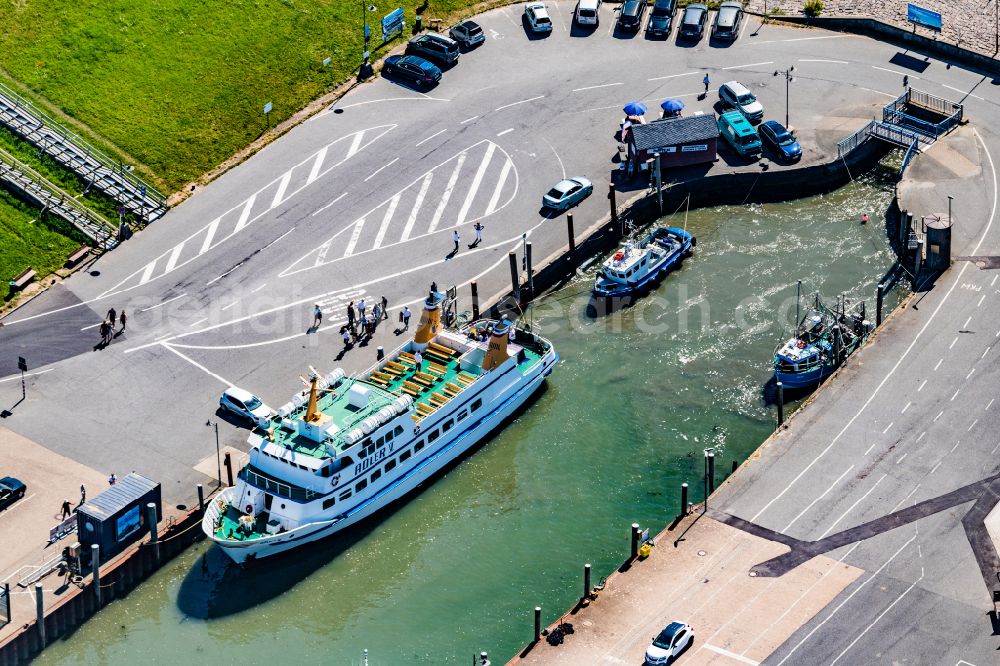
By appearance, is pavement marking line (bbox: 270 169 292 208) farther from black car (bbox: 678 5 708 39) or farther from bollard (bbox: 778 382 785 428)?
bollard (bbox: 778 382 785 428)

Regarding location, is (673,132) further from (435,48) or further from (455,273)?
(435,48)

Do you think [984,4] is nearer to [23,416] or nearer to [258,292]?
[258,292]

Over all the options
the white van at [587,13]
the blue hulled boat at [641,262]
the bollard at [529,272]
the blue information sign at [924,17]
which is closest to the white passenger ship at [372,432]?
the bollard at [529,272]

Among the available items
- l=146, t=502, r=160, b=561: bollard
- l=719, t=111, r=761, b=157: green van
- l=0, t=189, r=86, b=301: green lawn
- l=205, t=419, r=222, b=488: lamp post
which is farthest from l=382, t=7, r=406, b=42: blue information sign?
l=146, t=502, r=160, b=561: bollard

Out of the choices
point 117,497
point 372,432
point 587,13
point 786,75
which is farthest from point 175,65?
point 786,75

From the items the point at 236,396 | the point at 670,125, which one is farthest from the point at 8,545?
the point at 670,125
